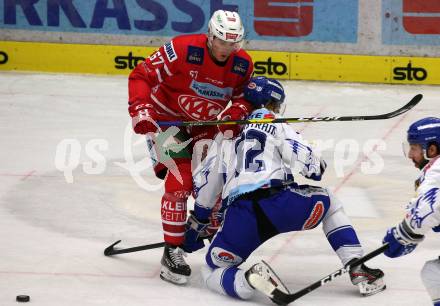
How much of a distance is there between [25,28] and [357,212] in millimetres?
5322

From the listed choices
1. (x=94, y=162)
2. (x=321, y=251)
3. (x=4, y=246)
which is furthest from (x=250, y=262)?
(x=94, y=162)

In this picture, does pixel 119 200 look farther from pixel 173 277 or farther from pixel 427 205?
pixel 427 205

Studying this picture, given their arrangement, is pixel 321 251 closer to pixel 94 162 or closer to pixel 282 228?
pixel 282 228

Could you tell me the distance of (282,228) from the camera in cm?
532

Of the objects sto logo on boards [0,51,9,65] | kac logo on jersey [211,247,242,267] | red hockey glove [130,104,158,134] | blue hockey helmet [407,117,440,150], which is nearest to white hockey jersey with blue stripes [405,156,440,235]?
blue hockey helmet [407,117,440,150]

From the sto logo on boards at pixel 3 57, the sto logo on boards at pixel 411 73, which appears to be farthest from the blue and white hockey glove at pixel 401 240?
the sto logo on boards at pixel 3 57

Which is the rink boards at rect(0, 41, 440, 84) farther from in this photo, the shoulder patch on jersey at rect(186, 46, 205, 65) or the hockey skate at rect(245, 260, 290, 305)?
the hockey skate at rect(245, 260, 290, 305)

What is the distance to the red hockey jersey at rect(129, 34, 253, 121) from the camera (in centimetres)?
595

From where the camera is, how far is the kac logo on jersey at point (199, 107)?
6078 millimetres

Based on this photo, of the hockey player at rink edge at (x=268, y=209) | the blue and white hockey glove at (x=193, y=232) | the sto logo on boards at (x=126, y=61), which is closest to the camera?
the hockey player at rink edge at (x=268, y=209)

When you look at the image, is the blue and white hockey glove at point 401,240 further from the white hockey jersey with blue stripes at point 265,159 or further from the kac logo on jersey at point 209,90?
the kac logo on jersey at point 209,90

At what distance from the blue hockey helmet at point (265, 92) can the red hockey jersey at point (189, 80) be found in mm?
267

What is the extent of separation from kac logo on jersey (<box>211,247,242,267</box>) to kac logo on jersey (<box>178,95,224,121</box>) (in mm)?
976

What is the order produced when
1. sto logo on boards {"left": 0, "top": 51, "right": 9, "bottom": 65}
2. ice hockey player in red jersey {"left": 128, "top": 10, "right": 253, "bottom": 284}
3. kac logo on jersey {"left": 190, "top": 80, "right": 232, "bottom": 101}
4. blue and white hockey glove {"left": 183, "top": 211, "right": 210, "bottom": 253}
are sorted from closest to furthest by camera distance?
ice hockey player in red jersey {"left": 128, "top": 10, "right": 253, "bottom": 284}
blue and white hockey glove {"left": 183, "top": 211, "right": 210, "bottom": 253}
kac logo on jersey {"left": 190, "top": 80, "right": 232, "bottom": 101}
sto logo on boards {"left": 0, "top": 51, "right": 9, "bottom": 65}
